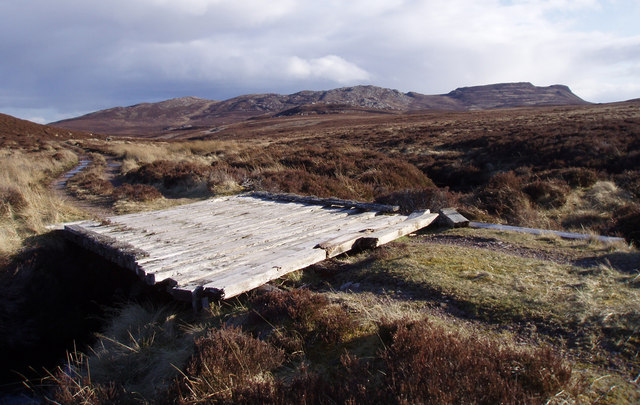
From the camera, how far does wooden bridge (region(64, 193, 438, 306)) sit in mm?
4520

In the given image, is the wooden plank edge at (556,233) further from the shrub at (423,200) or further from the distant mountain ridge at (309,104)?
the distant mountain ridge at (309,104)

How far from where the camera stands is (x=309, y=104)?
117625mm

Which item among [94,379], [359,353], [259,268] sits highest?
[259,268]

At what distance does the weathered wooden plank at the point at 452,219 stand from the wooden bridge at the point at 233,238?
1.20 feet

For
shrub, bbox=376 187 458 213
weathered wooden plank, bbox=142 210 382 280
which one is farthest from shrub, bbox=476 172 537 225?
weathered wooden plank, bbox=142 210 382 280

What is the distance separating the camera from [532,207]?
10375 millimetres

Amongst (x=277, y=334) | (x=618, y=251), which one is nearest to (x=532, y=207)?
(x=618, y=251)

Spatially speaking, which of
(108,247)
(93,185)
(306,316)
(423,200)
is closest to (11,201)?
(93,185)

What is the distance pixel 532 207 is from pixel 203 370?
993 centimetres

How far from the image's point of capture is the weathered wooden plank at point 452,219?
7562mm

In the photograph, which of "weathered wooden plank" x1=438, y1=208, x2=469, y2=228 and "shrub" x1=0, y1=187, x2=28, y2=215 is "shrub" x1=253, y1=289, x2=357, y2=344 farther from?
"shrub" x1=0, y1=187, x2=28, y2=215

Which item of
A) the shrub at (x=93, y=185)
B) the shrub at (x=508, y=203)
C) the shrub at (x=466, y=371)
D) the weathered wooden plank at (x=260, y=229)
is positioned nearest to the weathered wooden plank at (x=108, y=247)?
the weathered wooden plank at (x=260, y=229)

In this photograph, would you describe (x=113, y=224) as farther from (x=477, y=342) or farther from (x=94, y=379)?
(x=477, y=342)

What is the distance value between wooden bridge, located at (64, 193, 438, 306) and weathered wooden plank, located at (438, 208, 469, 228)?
1.20ft
